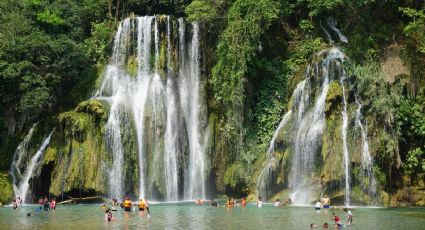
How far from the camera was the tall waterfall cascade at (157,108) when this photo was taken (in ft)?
119

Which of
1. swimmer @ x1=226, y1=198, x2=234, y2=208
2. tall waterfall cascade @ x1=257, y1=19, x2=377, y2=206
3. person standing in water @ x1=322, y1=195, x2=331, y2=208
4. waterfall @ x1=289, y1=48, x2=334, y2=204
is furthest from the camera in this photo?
waterfall @ x1=289, y1=48, x2=334, y2=204

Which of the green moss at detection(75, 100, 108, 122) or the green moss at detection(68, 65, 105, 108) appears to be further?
the green moss at detection(68, 65, 105, 108)

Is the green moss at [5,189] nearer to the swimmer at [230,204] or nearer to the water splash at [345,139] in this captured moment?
the swimmer at [230,204]

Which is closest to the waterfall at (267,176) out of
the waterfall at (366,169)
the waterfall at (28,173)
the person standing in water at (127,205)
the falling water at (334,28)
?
the waterfall at (366,169)

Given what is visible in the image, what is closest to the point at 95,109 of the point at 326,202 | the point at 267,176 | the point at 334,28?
the point at 267,176

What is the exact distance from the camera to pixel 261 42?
4056cm

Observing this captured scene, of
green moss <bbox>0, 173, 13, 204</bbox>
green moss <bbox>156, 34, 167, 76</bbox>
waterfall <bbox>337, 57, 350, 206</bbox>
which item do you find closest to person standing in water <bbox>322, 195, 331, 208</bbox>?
waterfall <bbox>337, 57, 350, 206</bbox>

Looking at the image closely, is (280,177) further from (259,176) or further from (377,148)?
(377,148)

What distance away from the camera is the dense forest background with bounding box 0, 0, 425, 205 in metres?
33.2

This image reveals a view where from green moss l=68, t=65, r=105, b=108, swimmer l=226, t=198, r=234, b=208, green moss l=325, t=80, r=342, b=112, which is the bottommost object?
swimmer l=226, t=198, r=234, b=208

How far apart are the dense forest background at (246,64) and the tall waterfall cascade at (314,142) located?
42.2 inches

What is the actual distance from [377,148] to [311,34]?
1190cm

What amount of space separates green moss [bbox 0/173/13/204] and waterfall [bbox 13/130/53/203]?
39 cm

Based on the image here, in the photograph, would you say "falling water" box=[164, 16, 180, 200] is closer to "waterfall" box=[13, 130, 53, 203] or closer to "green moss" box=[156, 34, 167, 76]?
"green moss" box=[156, 34, 167, 76]
